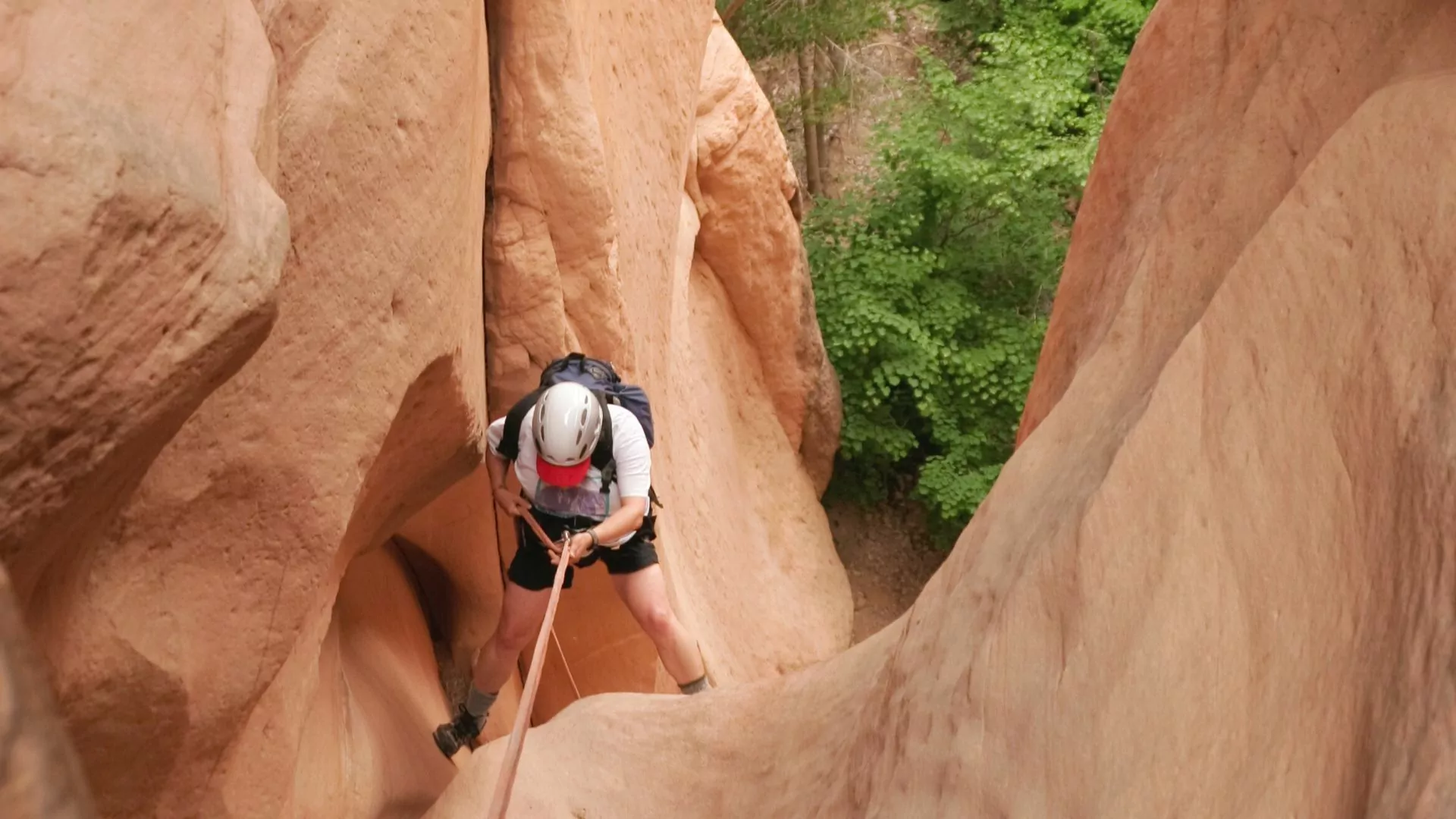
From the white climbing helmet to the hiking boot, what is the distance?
46.1 inches

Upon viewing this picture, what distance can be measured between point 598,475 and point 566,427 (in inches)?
16.5

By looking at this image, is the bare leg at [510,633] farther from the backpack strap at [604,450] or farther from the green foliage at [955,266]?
the green foliage at [955,266]

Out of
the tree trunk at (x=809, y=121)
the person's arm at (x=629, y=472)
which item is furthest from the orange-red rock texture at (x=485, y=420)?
the tree trunk at (x=809, y=121)

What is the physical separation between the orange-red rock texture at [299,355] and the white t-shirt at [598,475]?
0.64 ft

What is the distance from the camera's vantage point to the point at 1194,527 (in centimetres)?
282

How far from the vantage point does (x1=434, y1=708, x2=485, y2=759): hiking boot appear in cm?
518

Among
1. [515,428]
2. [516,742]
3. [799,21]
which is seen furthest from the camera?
[799,21]

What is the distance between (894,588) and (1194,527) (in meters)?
7.66

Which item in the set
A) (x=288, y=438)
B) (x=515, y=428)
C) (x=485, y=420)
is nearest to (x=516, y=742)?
(x=288, y=438)

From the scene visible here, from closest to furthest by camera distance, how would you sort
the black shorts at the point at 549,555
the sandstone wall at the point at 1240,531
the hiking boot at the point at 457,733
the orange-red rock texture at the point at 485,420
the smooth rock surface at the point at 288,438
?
1. the orange-red rock texture at the point at 485,420
2. the sandstone wall at the point at 1240,531
3. the smooth rock surface at the point at 288,438
4. the black shorts at the point at 549,555
5. the hiking boot at the point at 457,733

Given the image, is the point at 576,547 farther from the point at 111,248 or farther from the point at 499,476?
the point at 111,248

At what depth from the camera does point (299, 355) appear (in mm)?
3484

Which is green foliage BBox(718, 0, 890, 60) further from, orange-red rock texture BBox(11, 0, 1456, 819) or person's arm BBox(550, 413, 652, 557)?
person's arm BBox(550, 413, 652, 557)

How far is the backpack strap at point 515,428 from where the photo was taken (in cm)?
491
